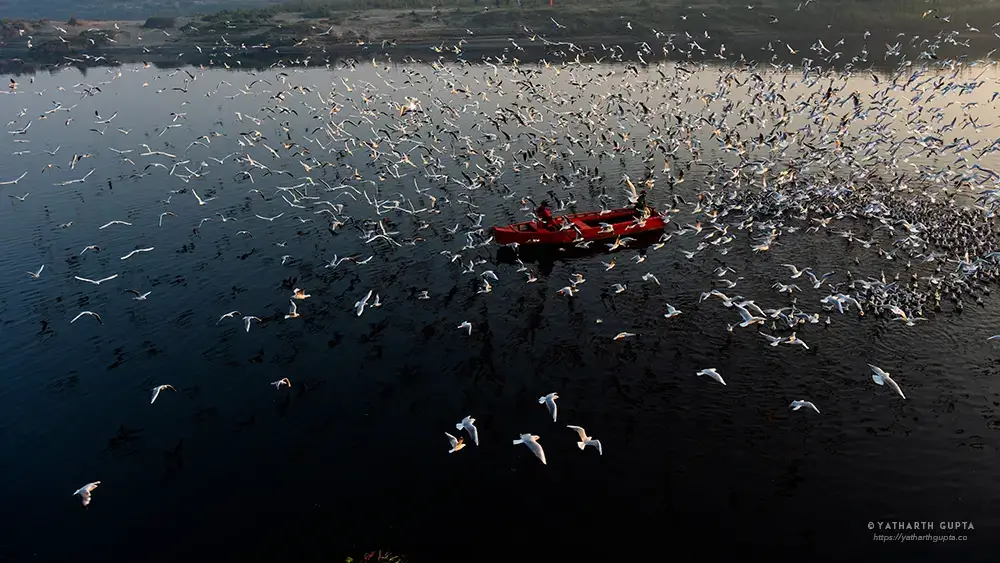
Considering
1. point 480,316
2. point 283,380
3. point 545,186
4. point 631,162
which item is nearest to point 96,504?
point 283,380

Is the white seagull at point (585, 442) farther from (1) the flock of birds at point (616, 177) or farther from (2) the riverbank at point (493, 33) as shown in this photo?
(2) the riverbank at point (493, 33)

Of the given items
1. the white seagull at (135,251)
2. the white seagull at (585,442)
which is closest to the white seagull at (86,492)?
the white seagull at (585,442)

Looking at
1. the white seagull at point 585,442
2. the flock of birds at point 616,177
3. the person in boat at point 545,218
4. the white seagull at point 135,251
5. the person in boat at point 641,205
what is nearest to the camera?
the white seagull at point 585,442

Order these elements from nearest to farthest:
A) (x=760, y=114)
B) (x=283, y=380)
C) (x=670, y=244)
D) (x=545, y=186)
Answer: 1. (x=283, y=380)
2. (x=670, y=244)
3. (x=545, y=186)
4. (x=760, y=114)

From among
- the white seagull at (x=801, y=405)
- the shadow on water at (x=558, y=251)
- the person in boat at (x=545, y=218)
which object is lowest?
the shadow on water at (x=558, y=251)

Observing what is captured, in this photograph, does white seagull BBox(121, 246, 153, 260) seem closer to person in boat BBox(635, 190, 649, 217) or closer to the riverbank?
person in boat BBox(635, 190, 649, 217)

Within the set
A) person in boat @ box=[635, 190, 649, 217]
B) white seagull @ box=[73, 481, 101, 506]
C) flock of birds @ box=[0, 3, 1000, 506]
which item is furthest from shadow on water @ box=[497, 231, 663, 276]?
white seagull @ box=[73, 481, 101, 506]

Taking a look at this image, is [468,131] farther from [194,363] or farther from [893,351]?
[893,351]
